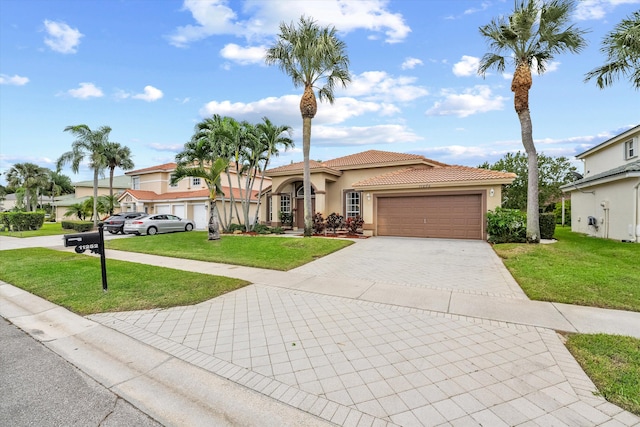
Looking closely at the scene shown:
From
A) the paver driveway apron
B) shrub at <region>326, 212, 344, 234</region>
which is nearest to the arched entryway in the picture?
shrub at <region>326, 212, 344, 234</region>

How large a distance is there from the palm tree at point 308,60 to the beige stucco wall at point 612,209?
14172mm

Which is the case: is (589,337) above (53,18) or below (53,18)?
below

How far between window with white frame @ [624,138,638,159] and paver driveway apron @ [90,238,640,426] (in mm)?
15999

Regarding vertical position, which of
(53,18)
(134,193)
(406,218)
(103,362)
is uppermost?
(53,18)

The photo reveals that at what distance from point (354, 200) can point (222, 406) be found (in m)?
17.9

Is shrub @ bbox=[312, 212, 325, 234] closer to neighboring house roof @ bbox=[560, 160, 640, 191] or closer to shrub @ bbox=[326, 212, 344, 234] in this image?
shrub @ bbox=[326, 212, 344, 234]

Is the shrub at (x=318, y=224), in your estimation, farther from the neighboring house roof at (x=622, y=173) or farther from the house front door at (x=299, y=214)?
the neighboring house roof at (x=622, y=173)

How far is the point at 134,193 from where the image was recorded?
29891 millimetres

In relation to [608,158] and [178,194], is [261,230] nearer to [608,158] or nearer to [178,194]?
[178,194]

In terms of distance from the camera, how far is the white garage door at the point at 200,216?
88.7 feet

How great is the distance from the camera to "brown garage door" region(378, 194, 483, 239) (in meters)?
15.4

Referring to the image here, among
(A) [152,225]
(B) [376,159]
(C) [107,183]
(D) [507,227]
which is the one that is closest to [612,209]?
(D) [507,227]

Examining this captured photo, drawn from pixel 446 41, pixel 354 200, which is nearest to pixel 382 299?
pixel 446 41

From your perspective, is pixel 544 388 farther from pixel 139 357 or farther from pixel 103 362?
pixel 103 362
